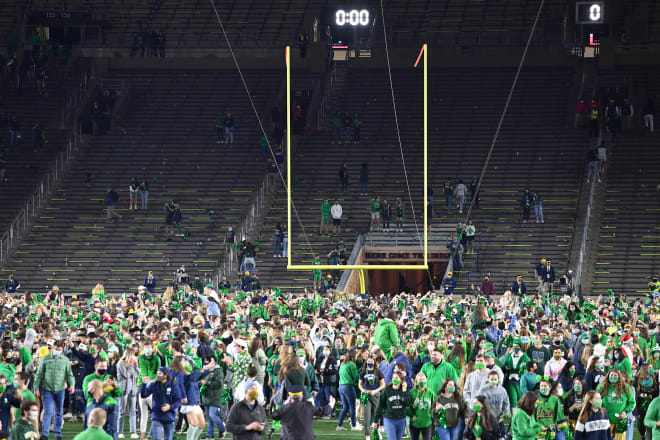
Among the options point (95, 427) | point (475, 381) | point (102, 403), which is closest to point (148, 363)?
→ point (102, 403)

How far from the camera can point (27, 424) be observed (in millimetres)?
12867

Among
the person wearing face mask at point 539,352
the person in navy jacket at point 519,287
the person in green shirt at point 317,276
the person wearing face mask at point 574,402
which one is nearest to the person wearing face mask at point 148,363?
the person wearing face mask at point 539,352

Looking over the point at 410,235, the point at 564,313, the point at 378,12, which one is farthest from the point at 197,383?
the point at 378,12

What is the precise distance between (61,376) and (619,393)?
6744mm

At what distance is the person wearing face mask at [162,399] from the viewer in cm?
1527

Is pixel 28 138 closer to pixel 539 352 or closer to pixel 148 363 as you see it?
pixel 148 363

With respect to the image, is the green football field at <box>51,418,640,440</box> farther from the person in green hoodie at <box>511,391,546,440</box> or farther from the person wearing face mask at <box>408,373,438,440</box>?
the person in green hoodie at <box>511,391,546,440</box>

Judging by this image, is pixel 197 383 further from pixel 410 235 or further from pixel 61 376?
pixel 410 235

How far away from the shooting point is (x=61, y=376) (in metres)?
16.3

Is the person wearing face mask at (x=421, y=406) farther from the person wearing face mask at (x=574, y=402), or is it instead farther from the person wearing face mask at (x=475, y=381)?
the person wearing face mask at (x=574, y=402)

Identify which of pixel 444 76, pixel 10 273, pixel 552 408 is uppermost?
pixel 444 76

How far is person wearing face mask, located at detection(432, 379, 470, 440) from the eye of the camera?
48.8ft

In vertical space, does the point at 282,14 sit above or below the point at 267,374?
above

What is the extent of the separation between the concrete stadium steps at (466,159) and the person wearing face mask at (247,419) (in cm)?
2408
